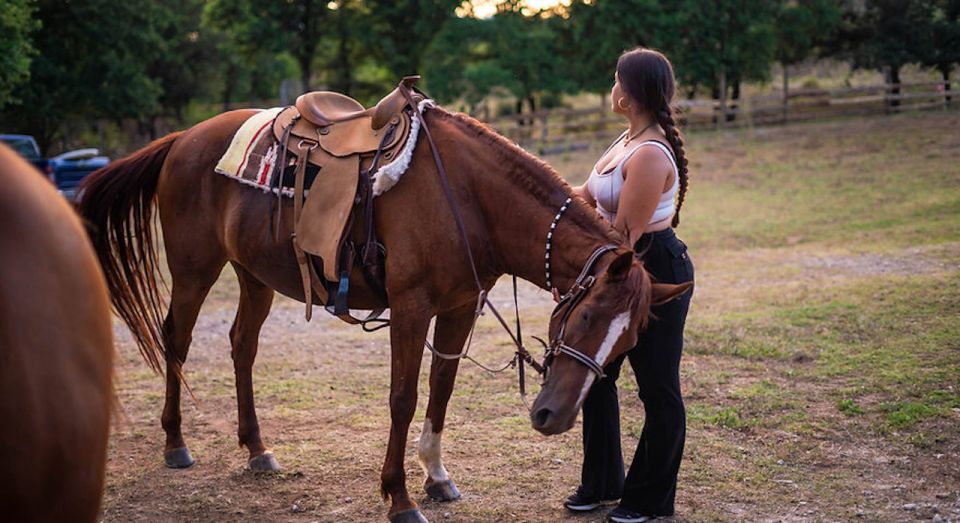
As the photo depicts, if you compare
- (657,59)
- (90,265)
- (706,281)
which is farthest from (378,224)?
(706,281)

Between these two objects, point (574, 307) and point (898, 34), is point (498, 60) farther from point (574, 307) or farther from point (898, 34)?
point (574, 307)

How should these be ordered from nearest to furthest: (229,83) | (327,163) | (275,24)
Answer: (327,163), (275,24), (229,83)

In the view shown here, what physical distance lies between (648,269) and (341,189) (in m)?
1.45

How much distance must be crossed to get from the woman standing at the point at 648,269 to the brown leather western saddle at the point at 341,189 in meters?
0.95

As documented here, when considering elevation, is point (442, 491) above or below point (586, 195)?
below

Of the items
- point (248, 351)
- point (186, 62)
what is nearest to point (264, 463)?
point (248, 351)

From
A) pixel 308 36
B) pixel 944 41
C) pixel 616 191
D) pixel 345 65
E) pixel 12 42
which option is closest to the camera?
pixel 616 191

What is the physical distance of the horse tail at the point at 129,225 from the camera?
4387mm

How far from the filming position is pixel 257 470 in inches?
175

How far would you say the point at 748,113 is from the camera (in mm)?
25781

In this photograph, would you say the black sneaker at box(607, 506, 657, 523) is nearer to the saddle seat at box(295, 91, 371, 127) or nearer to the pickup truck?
the saddle seat at box(295, 91, 371, 127)

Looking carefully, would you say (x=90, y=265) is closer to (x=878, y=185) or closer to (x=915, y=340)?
(x=915, y=340)

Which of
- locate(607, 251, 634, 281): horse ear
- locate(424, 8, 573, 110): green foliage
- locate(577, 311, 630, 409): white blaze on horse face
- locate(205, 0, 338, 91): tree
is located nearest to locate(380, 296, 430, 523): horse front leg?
locate(577, 311, 630, 409): white blaze on horse face

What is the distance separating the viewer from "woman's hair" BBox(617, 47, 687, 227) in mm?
3375
